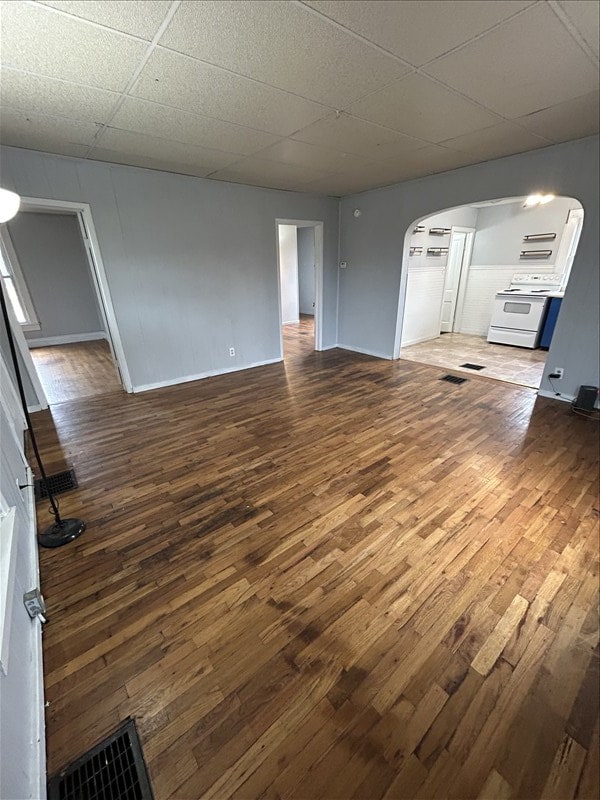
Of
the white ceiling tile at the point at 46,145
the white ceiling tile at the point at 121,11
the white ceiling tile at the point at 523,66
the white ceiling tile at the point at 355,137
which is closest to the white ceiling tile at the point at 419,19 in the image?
the white ceiling tile at the point at 523,66

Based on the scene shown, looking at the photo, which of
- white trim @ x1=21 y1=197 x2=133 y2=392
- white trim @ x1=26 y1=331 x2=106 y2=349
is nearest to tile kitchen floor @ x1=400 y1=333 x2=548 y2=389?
white trim @ x1=21 y1=197 x2=133 y2=392

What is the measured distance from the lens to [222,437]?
3.11 metres

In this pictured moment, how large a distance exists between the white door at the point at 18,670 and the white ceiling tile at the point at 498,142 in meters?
4.15

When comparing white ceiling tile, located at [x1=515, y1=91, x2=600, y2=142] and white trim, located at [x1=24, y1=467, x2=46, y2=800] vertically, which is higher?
white ceiling tile, located at [x1=515, y1=91, x2=600, y2=142]

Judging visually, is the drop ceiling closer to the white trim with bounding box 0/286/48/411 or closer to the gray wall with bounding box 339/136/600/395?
the gray wall with bounding box 339/136/600/395

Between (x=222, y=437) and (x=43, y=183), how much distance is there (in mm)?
3060

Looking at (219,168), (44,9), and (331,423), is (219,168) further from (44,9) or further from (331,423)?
(331,423)

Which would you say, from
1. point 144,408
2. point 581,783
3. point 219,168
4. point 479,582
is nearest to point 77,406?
point 144,408

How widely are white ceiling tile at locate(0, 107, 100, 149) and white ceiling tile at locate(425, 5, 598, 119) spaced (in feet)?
8.57

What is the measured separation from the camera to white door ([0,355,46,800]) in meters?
0.87

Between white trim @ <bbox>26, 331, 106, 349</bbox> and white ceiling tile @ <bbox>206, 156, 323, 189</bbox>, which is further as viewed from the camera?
white trim @ <bbox>26, 331, 106, 349</bbox>

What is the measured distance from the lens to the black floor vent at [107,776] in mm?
998

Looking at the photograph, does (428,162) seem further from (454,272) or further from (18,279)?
(18,279)

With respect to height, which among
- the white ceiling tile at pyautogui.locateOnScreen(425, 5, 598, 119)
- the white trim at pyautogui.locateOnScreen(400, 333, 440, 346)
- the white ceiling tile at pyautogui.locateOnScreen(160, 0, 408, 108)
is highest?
the white ceiling tile at pyautogui.locateOnScreen(160, 0, 408, 108)
